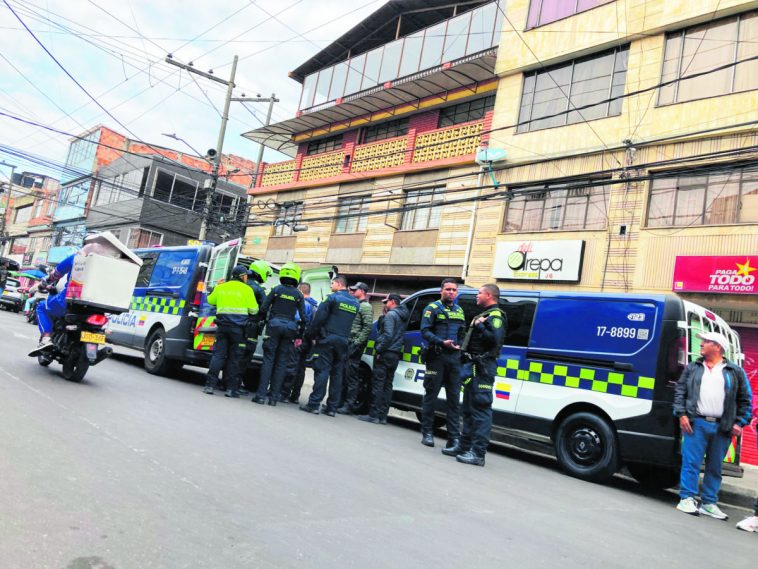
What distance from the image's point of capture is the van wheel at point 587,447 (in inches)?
253

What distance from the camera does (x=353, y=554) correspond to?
2.93 m

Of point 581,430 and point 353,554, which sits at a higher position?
point 581,430

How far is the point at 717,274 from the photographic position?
11773 mm

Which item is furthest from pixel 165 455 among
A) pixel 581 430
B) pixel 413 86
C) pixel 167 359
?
pixel 413 86

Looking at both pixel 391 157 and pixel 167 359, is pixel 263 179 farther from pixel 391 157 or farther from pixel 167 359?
pixel 167 359

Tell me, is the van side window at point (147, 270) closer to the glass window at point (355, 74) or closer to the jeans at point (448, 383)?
the jeans at point (448, 383)

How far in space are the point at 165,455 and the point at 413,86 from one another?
55.7 ft

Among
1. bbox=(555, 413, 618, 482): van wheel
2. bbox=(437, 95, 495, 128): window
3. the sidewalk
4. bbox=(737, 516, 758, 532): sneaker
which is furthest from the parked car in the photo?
bbox=(737, 516, 758, 532): sneaker

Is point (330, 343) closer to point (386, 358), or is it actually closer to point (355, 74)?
point (386, 358)

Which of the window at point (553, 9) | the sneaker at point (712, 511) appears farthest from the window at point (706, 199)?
the sneaker at point (712, 511)

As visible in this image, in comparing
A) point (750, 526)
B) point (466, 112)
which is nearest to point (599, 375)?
point (750, 526)

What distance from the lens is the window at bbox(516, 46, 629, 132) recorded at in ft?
47.7

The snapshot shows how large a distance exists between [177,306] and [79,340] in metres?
2.43

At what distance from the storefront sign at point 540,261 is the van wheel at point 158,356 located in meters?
8.91
